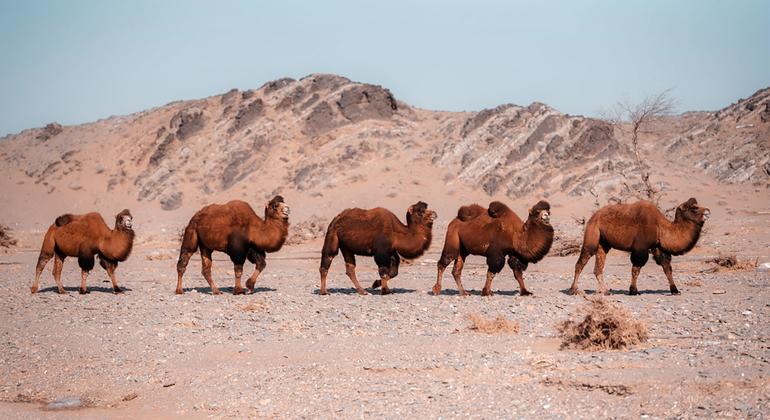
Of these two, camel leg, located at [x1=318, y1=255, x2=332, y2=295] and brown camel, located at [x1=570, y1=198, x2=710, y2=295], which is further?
camel leg, located at [x1=318, y1=255, x2=332, y2=295]

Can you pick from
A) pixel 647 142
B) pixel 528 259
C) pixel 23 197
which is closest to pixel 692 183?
pixel 647 142

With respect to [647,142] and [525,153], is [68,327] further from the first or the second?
[647,142]

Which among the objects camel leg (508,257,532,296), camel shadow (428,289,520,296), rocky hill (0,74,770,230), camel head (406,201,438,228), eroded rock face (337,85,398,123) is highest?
eroded rock face (337,85,398,123)

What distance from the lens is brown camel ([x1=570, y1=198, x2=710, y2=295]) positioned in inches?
653

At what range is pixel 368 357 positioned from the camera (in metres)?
11.0

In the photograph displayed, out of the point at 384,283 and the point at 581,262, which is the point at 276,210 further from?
the point at 581,262

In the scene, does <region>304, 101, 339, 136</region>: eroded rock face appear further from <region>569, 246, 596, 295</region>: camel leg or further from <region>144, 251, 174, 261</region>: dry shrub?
<region>569, 246, 596, 295</region>: camel leg

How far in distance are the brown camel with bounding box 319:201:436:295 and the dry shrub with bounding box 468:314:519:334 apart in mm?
4303

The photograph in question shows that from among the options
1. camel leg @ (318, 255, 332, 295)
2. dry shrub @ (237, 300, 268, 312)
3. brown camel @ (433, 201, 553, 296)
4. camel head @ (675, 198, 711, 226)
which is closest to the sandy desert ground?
dry shrub @ (237, 300, 268, 312)

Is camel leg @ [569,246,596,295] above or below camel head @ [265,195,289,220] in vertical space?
below

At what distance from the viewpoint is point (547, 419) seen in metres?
7.96

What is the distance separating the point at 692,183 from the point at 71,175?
143 ft

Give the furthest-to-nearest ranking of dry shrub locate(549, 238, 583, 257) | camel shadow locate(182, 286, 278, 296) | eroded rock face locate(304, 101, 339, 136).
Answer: eroded rock face locate(304, 101, 339, 136) < dry shrub locate(549, 238, 583, 257) < camel shadow locate(182, 286, 278, 296)

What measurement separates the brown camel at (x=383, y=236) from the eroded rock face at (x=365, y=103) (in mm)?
43154
